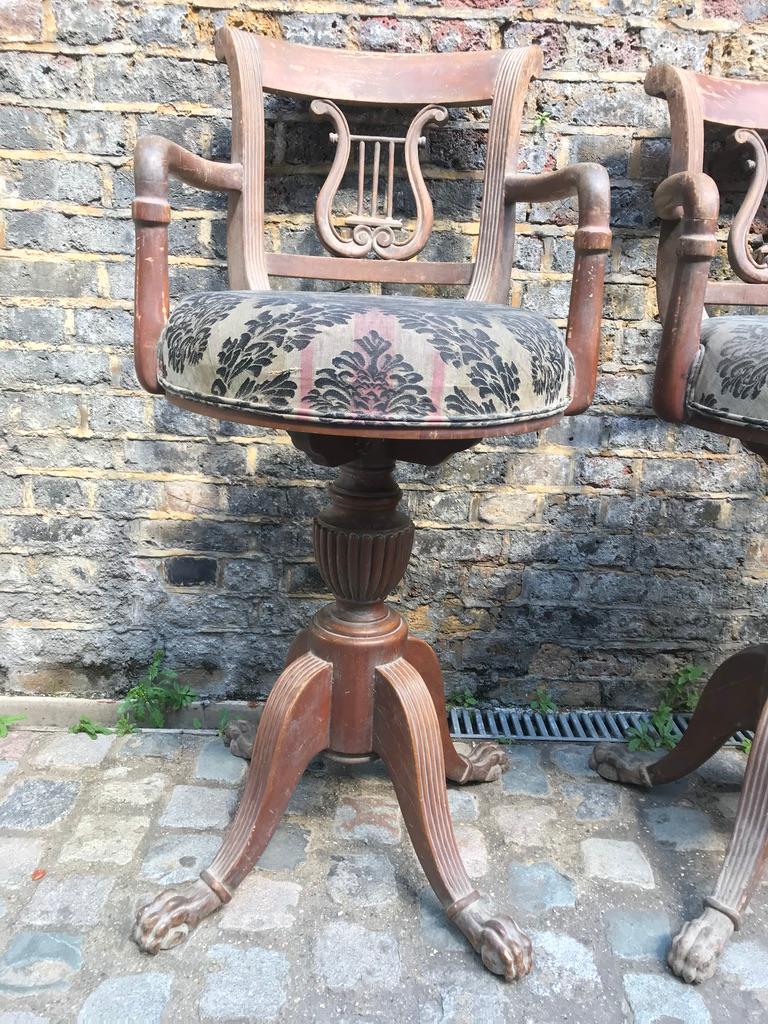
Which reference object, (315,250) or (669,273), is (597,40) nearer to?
(669,273)

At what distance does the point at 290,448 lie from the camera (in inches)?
69.5

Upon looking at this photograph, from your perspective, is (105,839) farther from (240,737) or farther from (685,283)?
(685,283)

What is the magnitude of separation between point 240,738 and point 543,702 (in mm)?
721

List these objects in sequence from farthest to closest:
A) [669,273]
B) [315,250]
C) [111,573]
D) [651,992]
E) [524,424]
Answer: [111,573] → [315,250] → [669,273] → [651,992] → [524,424]

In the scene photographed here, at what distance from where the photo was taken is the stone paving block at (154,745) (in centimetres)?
169

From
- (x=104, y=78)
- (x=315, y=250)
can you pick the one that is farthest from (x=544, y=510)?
(x=104, y=78)

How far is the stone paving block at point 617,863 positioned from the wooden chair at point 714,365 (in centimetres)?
15

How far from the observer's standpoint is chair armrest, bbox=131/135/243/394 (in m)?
1.10

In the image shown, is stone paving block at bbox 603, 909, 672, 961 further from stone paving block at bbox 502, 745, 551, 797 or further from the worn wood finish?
the worn wood finish

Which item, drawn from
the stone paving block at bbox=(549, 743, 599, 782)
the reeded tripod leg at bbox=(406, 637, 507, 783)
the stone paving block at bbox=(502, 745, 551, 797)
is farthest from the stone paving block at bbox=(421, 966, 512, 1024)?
the stone paving block at bbox=(549, 743, 599, 782)

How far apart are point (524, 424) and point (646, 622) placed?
1.04 meters

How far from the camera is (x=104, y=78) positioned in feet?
5.16

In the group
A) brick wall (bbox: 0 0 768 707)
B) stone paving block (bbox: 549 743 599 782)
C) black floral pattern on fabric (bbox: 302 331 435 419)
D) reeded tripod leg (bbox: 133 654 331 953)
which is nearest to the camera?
black floral pattern on fabric (bbox: 302 331 435 419)

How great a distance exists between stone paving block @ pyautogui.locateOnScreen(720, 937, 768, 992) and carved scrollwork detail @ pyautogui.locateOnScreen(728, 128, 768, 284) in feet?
3.86
